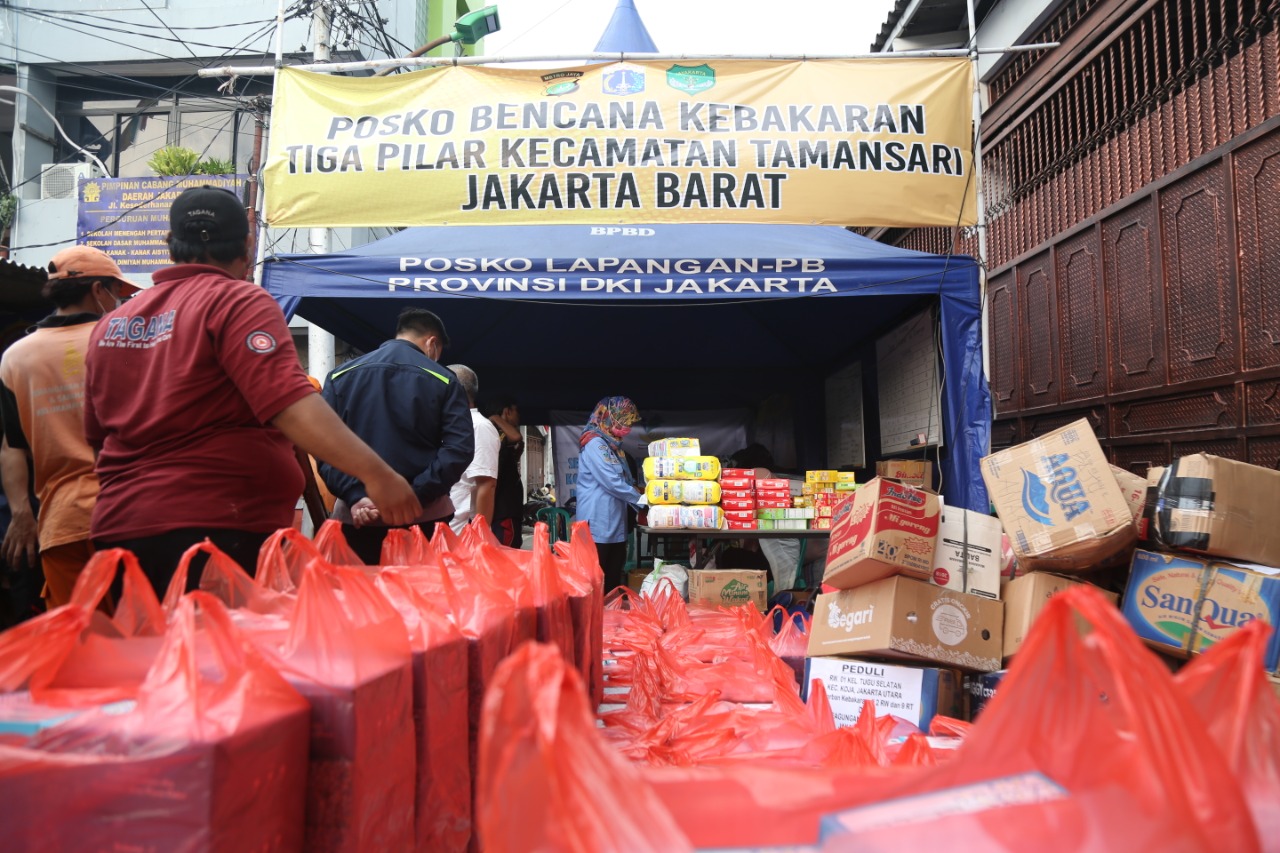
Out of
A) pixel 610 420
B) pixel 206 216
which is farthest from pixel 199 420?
pixel 610 420

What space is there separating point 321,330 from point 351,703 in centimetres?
694

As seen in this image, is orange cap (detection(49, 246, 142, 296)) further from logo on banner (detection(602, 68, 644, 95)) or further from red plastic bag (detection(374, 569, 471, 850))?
logo on banner (detection(602, 68, 644, 95))

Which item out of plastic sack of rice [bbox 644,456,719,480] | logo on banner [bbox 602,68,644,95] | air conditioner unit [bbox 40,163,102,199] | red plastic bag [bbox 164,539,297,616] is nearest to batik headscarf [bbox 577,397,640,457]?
plastic sack of rice [bbox 644,456,719,480]

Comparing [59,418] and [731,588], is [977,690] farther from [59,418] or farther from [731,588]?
[59,418]

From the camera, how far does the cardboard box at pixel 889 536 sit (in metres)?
2.72

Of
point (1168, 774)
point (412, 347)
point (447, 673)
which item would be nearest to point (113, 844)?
point (447, 673)

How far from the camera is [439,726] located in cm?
142

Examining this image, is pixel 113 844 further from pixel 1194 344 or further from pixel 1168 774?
pixel 1194 344

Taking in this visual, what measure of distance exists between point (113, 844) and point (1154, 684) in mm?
1058

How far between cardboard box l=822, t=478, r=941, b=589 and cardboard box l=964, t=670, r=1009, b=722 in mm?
346

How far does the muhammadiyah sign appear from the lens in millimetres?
4688

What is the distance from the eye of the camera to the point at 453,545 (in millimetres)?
2494

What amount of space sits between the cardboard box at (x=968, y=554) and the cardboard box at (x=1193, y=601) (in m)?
0.41

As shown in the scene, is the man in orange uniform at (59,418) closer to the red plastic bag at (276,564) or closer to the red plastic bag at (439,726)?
the red plastic bag at (276,564)
